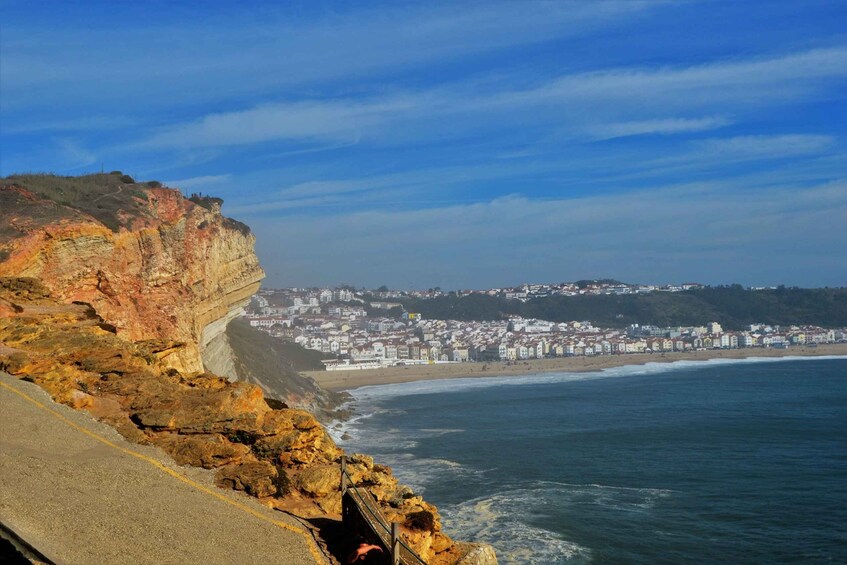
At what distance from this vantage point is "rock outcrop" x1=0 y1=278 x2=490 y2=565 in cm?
1134

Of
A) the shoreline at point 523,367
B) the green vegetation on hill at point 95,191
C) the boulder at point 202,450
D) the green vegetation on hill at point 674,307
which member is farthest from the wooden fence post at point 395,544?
the green vegetation on hill at point 674,307

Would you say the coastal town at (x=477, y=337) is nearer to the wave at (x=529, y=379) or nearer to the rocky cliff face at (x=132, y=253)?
the wave at (x=529, y=379)

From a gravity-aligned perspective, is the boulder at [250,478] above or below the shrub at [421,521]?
above

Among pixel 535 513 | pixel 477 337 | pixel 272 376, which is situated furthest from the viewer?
pixel 477 337

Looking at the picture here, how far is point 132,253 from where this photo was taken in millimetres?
23203

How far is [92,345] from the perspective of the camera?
49.4ft

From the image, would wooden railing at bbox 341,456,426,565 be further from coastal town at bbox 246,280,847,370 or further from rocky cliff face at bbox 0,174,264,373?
coastal town at bbox 246,280,847,370

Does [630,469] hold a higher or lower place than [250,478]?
lower

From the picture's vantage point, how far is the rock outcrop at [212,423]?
446 inches

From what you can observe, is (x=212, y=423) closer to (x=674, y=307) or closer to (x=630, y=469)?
(x=630, y=469)

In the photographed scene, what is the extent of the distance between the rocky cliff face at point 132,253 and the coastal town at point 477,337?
2414 inches

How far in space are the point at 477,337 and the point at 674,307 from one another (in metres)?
54.1

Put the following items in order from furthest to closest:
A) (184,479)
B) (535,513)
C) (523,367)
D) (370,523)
A: (523,367) < (535,513) < (184,479) < (370,523)

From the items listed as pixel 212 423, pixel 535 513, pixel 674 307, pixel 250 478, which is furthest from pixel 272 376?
pixel 674 307
